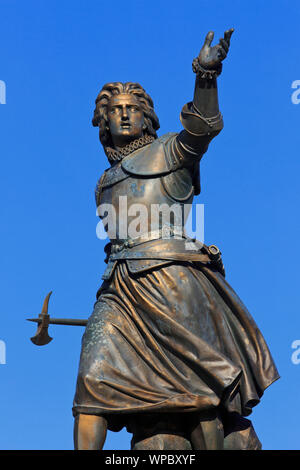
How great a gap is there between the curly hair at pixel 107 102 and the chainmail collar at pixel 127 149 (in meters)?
0.12

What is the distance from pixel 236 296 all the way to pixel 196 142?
5.53 ft

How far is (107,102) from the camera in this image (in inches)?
530

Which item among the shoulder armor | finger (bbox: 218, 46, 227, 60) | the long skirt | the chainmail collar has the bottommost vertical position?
the long skirt

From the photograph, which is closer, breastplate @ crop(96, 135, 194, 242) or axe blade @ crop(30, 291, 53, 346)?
breastplate @ crop(96, 135, 194, 242)

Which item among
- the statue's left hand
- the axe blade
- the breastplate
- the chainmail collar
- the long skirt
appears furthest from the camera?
the axe blade

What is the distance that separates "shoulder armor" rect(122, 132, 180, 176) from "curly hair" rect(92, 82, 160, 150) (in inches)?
17.1

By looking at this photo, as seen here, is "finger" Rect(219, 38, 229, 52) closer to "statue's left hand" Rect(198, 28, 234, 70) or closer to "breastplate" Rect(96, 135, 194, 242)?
Result: "statue's left hand" Rect(198, 28, 234, 70)

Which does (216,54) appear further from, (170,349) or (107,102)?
(170,349)

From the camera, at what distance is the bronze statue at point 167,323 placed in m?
11.9

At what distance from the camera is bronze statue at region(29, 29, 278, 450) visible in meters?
11.9

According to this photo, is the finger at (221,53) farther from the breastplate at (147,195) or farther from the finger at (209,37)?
the breastplate at (147,195)

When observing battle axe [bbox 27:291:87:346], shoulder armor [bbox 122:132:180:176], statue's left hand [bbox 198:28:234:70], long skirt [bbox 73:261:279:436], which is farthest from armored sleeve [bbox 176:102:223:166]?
battle axe [bbox 27:291:87:346]
